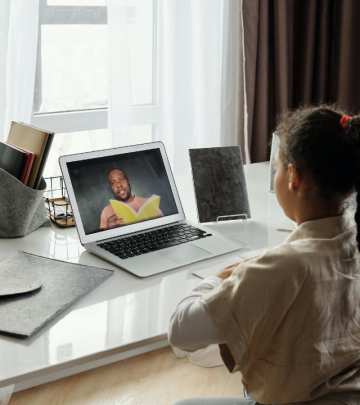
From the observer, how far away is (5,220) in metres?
1.21

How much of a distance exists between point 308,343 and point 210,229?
1.80 ft

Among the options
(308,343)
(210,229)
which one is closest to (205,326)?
Result: (308,343)

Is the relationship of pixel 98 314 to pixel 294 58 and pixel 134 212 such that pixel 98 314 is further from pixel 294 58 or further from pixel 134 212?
pixel 294 58

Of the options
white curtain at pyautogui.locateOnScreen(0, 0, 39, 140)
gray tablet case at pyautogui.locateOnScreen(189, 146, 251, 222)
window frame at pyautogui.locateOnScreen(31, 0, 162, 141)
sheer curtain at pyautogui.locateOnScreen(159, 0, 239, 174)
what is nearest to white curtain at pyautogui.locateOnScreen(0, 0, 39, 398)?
white curtain at pyautogui.locateOnScreen(0, 0, 39, 140)

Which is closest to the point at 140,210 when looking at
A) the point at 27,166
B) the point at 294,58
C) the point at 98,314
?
the point at 27,166

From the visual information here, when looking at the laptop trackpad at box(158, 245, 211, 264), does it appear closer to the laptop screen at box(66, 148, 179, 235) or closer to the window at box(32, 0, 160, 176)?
the laptop screen at box(66, 148, 179, 235)

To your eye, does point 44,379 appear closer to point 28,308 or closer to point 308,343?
point 28,308

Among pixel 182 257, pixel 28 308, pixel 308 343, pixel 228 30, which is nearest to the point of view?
pixel 308 343

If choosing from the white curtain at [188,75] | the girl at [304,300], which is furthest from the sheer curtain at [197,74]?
the girl at [304,300]

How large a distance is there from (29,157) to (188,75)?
1.26 m

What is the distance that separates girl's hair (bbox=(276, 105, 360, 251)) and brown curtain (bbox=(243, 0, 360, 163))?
1.61 meters

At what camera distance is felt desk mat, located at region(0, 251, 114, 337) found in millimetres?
825

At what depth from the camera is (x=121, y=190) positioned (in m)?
1.21

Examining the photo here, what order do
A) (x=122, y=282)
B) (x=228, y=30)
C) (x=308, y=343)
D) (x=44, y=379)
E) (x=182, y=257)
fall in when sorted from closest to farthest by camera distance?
1. (x=308, y=343)
2. (x=122, y=282)
3. (x=182, y=257)
4. (x=44, y=379)
5. (x=228, y=30)
